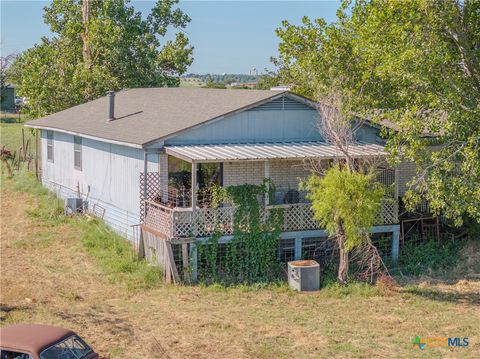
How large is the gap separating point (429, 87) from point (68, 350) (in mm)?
12244

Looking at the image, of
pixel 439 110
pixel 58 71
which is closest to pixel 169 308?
pixel 439 110

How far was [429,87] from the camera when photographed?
18.5m

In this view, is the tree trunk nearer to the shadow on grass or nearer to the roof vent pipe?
the shadow on grass

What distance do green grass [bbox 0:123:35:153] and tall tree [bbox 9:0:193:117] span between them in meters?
7.40

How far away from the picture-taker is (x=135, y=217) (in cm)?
2094

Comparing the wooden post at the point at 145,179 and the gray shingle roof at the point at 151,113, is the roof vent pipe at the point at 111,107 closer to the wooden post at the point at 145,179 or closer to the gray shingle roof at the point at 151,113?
the gray shingle roof at the point at 151,113

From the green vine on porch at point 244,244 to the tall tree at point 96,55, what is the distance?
19258 millimetres

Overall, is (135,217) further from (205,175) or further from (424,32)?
(424,32)

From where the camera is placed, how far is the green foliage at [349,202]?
57.2 ft

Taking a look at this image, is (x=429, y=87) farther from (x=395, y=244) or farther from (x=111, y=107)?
(x=111, y=107)

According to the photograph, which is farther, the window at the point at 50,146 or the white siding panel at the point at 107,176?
the window at the point at 50,146

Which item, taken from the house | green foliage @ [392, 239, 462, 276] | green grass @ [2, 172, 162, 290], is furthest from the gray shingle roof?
green foliage @ [392, 239, 462, 276]

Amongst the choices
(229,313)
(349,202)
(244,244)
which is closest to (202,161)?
(244,244)

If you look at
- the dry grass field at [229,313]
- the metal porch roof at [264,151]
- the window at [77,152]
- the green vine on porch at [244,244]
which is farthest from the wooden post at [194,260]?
the window at [77,152]
